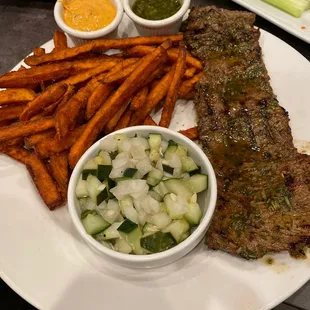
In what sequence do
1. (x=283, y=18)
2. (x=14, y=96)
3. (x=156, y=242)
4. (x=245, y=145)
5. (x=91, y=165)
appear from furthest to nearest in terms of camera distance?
(x=283, y=18) < (x=14, y=96) < (x=245, y=145) < (x=91, y=165) < (x=156, y=242)

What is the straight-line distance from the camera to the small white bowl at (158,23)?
3.42 meters

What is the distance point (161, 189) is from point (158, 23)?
1558mm

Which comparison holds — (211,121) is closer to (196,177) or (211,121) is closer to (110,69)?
(196,177)

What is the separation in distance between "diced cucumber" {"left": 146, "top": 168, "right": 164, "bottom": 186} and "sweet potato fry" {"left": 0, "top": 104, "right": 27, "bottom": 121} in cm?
120

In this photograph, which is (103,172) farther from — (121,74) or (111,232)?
(121,74)

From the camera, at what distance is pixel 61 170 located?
116 inches

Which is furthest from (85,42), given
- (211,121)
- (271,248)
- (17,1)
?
(271,248)

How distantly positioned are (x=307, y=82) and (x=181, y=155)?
4.03ft

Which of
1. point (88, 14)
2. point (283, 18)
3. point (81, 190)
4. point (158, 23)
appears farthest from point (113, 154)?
point (283, 18)

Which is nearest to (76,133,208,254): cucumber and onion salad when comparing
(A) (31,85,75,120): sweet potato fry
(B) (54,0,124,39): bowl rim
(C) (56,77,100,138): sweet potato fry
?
(C) (56,77,100,138): sweet potato fry

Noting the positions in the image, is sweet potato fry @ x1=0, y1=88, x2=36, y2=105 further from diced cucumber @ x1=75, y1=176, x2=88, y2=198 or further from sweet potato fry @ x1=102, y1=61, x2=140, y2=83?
diced cucumber @ x1=75, y1=176, x2=88, y2=198

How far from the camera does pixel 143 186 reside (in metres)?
2.46

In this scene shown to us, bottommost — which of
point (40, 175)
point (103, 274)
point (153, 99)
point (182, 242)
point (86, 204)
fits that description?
point (103, 274)

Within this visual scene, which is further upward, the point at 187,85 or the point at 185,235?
the point at 187,85
